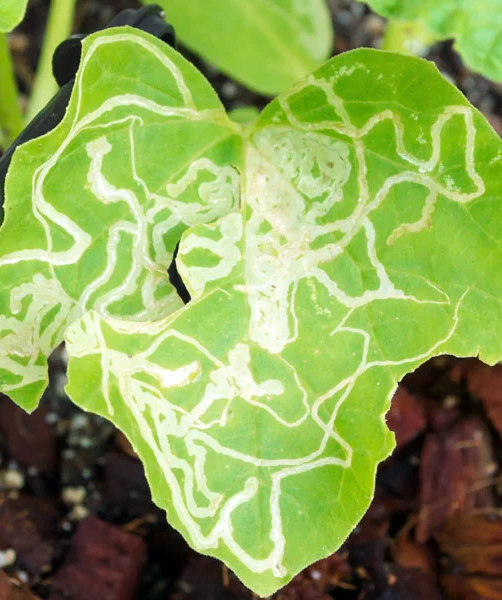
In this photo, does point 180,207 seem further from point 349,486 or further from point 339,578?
point 339,578

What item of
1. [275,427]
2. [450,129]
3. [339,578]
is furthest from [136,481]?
[450,129]

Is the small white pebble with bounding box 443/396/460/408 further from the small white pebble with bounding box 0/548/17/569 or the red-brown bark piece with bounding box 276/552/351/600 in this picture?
the small white pebble with bounding box 0/548/17/569

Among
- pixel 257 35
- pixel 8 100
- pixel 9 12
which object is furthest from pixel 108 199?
pixel 257 35

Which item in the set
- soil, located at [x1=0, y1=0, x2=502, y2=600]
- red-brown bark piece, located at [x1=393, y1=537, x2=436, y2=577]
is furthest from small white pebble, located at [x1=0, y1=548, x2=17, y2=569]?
red-brown bark piece, located at [x1=393, y1=537, x2=436, y2=577]

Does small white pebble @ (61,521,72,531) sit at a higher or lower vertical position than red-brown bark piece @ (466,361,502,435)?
lower

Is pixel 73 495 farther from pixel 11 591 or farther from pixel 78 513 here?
pixel 11 591

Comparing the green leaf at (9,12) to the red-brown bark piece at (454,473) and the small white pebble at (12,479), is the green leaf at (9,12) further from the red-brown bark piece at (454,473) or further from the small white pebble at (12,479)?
the red-brown bark piece at (454,473)
